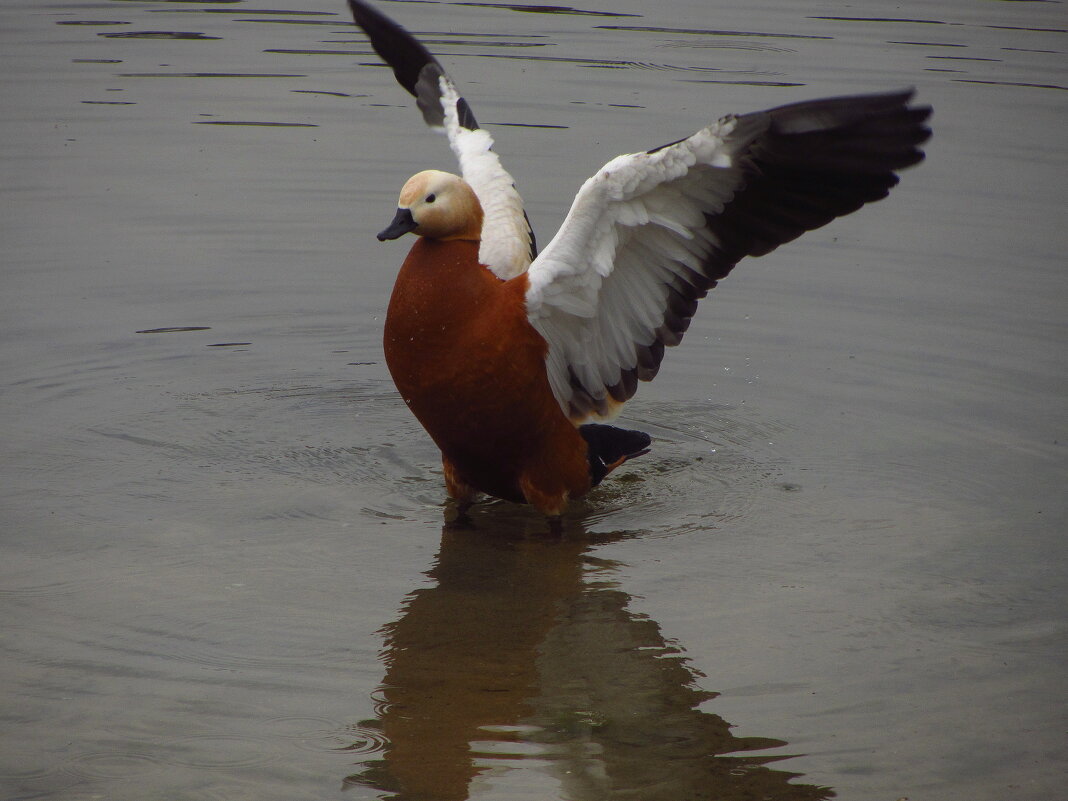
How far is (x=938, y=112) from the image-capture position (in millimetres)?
10828

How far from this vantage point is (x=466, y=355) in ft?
15.6

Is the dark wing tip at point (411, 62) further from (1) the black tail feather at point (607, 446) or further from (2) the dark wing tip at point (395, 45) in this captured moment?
(1) the black tail feather at point (607, 446)

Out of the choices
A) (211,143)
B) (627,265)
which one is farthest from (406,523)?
(211,143)

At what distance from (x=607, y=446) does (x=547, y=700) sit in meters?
1.73

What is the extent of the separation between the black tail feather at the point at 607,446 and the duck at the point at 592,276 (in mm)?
11

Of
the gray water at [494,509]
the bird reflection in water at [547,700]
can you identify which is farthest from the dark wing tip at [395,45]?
the bird reflection in water at [547,700]

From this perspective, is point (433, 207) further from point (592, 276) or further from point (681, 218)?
point (681, 218)

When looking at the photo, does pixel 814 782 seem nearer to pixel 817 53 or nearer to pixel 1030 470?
pixel 1030 470

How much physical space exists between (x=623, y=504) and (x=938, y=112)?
6721 millimetres

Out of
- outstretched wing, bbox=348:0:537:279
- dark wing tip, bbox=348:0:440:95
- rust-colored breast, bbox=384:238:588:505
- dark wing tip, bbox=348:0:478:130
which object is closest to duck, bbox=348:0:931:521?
rust-colored breast, bbox=384:238:588:505

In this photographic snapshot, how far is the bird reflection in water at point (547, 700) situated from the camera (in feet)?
11.2

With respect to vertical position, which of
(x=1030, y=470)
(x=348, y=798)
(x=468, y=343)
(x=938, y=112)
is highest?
(x=938, y=112)

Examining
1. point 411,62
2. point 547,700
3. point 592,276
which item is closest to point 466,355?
point 592,276

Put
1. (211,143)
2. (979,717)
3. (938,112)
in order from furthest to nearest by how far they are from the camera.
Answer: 1. (938,112)
2. (211,143)
3. (979,717)
